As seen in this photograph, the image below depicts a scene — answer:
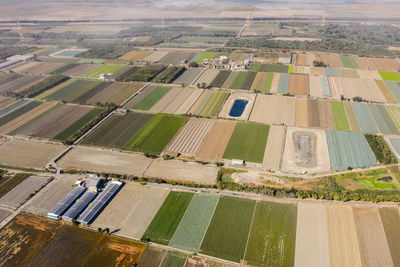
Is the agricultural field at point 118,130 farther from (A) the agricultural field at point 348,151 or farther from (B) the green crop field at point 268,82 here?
(A) the agricultural field at point 348,151

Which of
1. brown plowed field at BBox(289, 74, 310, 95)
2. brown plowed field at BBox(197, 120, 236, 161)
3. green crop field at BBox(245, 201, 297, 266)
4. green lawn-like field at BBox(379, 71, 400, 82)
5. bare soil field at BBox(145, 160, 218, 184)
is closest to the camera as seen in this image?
green crop field at BBox(245, 201, 297, 266)

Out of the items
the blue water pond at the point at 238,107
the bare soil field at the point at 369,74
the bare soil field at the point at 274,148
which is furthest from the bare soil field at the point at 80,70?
the bare soil field at the point at 369,74

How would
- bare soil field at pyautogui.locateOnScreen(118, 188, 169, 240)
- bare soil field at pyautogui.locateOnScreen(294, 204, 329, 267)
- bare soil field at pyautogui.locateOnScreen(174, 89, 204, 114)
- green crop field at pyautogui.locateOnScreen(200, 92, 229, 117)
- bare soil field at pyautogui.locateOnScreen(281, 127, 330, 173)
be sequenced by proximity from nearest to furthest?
bare soil field at pyautogui.locateOnScreen(294, 204, 329, 267)
bare soil field at pyautogui.locateOnScreen(118, 188, 169, 240)
bare soil field at pyautogui.locateOnScreen(281, 127, 330, 173)
green crop field at pyautogui.locateOnScreen(200, 92, 229, 117)
bare soil field at pyautogui.locateOnScreen(174, 89, 204, 114)

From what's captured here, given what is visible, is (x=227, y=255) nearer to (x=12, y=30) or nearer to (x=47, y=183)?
(x=47, y=183)

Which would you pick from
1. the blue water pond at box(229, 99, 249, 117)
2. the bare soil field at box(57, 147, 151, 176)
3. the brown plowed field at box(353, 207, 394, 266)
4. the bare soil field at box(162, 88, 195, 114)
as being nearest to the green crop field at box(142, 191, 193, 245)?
the bare soil field at box(57, 147, 151, 176)

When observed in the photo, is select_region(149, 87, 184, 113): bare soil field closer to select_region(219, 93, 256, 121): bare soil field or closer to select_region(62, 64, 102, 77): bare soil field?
select_region(219, 93, 256, 121): bare soil field

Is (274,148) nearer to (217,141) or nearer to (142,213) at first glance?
(217,141)
